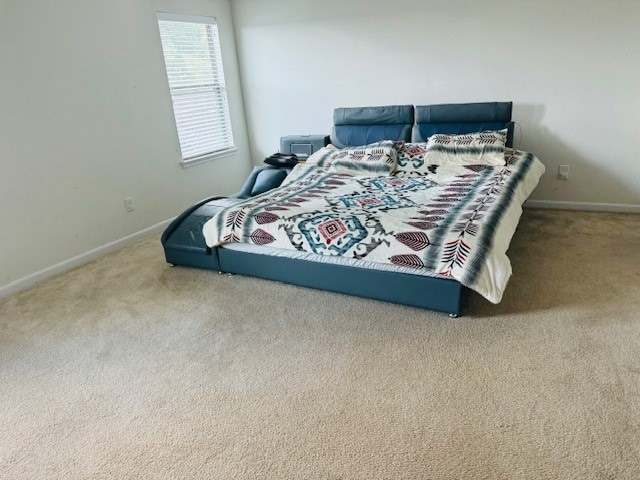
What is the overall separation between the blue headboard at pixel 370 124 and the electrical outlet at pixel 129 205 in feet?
6.46

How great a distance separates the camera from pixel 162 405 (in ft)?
6.17

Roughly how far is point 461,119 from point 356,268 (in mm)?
2144

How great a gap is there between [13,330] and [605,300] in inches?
133

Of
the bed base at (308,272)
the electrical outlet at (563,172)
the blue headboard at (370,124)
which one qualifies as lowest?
the bed base at (308,272)

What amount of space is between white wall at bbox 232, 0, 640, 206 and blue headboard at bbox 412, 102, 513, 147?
0.71 ft

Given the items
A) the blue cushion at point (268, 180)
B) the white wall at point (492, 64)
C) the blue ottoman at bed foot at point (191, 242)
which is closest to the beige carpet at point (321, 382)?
the blue ottoman at bed foot at point (191, 242)

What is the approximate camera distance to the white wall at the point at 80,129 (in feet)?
9.62

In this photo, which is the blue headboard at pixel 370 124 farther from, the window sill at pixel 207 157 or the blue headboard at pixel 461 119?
the window sill at pixel 207 157

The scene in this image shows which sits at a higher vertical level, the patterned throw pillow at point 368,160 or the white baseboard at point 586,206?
the patterned throw pillow at point 368,160

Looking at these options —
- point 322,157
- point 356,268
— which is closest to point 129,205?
point 322,157

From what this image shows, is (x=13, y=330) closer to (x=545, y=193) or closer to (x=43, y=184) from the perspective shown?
(x=43, y=184)

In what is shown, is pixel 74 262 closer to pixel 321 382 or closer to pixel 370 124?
pixel 321 382

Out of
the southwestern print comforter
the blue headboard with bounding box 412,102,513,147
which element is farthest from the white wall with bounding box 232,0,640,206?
the southwestern print comforter

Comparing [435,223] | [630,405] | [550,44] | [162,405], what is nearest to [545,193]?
[550,44]
